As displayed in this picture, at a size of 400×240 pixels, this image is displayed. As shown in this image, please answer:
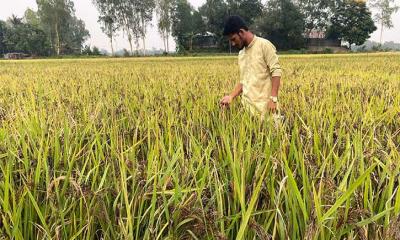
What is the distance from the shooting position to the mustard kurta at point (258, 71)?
2.88 metres

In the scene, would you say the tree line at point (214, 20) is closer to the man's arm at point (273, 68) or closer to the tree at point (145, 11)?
the tree at point (145, 11)

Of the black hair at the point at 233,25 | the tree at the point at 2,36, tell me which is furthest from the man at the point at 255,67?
the tree at the point at 2,36

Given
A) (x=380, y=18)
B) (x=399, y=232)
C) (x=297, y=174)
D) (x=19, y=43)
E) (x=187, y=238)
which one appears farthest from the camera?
(x=19, y=43)

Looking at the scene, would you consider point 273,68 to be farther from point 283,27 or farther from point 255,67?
point 283,27

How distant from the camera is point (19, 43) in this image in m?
59.7

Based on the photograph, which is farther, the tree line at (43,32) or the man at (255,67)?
the tree line at (43,32)

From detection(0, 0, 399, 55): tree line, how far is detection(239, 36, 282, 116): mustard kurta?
46614 mm

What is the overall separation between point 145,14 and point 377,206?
196 feet

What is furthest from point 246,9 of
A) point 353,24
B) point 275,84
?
point 275,84

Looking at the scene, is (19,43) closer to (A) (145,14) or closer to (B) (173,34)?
(A) (145,14)

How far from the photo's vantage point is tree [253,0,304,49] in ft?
162

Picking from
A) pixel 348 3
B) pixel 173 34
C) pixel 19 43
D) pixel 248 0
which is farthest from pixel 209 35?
pixel 19 43

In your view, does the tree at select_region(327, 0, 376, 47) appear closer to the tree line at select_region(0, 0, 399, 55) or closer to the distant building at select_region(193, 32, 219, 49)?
the tree line at select_region(0, 0, 399, 55)

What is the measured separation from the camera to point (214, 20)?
5475 centimetres
